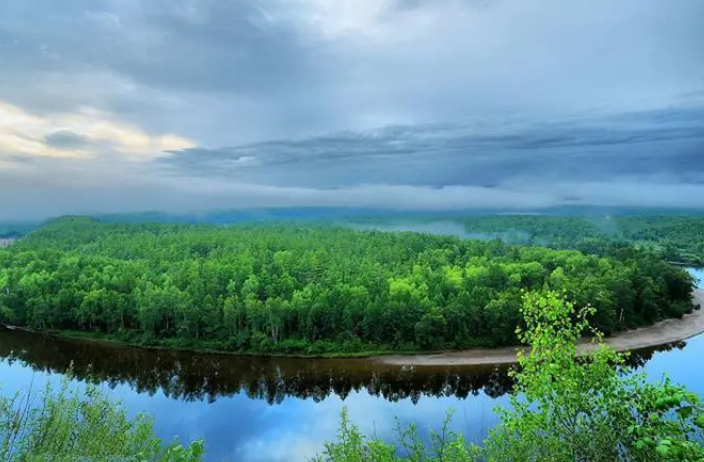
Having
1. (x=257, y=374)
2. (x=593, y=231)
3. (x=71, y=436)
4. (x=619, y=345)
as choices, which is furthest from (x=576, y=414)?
(x=593, y=231)

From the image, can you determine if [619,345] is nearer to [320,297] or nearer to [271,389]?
[320,297]

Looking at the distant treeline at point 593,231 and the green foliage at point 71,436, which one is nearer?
the green foliage at point 71,436

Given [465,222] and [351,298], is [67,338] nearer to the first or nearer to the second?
[351,298]

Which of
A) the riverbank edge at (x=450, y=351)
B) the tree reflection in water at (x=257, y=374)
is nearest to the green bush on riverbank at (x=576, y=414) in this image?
the tree reflection in water at (x=257, y=374)

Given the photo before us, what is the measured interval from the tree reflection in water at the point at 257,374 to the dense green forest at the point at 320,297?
2.31 m

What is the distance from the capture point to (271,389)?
1515 inches

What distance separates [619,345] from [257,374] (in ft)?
114

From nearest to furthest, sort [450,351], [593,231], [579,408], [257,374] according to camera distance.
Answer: [579,408], [257,374], [450,351], [593,231]

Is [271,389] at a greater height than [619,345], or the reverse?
[271,389]

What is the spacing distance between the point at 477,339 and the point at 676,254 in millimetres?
78299

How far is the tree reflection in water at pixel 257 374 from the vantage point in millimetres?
37781

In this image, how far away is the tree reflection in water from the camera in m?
37.8

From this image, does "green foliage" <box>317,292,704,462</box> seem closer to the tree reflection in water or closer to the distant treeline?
the tree reflection in water

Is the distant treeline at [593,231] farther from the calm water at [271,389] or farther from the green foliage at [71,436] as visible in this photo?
the green foliage at [71,436]
